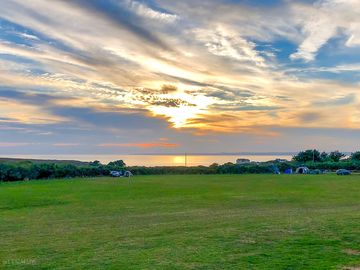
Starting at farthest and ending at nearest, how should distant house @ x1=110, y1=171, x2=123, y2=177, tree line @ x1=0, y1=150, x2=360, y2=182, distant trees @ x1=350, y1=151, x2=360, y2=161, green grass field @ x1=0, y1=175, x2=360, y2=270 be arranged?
distant trees @ x1=350, y1=151, x2=360, y2=161 < distant house @ x1=110, y1=171, x2=123, y2=177 < tree line @ x1=0, y1=150, x2=360, y2=182 < green grass field @ x1=0, y1=175, x2=360, y2=270

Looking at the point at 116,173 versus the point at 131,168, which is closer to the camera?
the point at 116,173

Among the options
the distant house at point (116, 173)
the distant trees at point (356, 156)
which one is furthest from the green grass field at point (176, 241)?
the distant trees at point (356, 156)

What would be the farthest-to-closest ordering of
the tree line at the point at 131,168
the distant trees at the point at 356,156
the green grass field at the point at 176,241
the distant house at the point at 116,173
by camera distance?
the distant trees at the point at 356,156
the distant house at the point at 116,173
the tree line at the point at 131,168
the green grass field at the point at 176,241

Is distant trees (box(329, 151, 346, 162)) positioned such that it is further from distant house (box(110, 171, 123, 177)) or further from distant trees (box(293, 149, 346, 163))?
distant house (box(110, 171, 123, 177))

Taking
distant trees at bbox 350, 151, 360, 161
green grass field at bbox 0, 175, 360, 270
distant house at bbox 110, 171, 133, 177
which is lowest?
green grass field at bbox 0, 175, 360, 270

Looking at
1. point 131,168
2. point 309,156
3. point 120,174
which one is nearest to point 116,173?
point 120,174

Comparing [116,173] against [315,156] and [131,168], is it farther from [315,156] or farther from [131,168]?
[315,156]

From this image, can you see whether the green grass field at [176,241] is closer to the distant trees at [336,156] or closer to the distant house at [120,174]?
the distant house at [120,174]

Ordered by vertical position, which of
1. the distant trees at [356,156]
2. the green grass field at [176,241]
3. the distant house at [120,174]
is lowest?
the green grass field at [176,241]

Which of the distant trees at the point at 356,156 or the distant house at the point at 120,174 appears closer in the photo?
the distant house at the point at 120,174

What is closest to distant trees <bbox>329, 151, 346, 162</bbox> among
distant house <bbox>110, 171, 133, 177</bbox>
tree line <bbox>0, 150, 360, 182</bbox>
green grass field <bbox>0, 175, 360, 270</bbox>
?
tree line <bbox>0, 150, 360, 182</bbox>

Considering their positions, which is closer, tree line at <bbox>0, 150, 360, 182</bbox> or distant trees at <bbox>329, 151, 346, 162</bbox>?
tree line at <bbox>0, 150, 360, 182</bbox>

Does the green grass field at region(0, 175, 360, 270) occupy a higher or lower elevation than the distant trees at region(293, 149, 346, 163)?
lower

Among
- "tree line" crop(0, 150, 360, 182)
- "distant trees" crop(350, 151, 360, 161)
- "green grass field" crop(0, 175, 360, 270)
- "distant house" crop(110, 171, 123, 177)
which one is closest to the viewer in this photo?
"green grass field" crop(0, 175, 360, 270)
